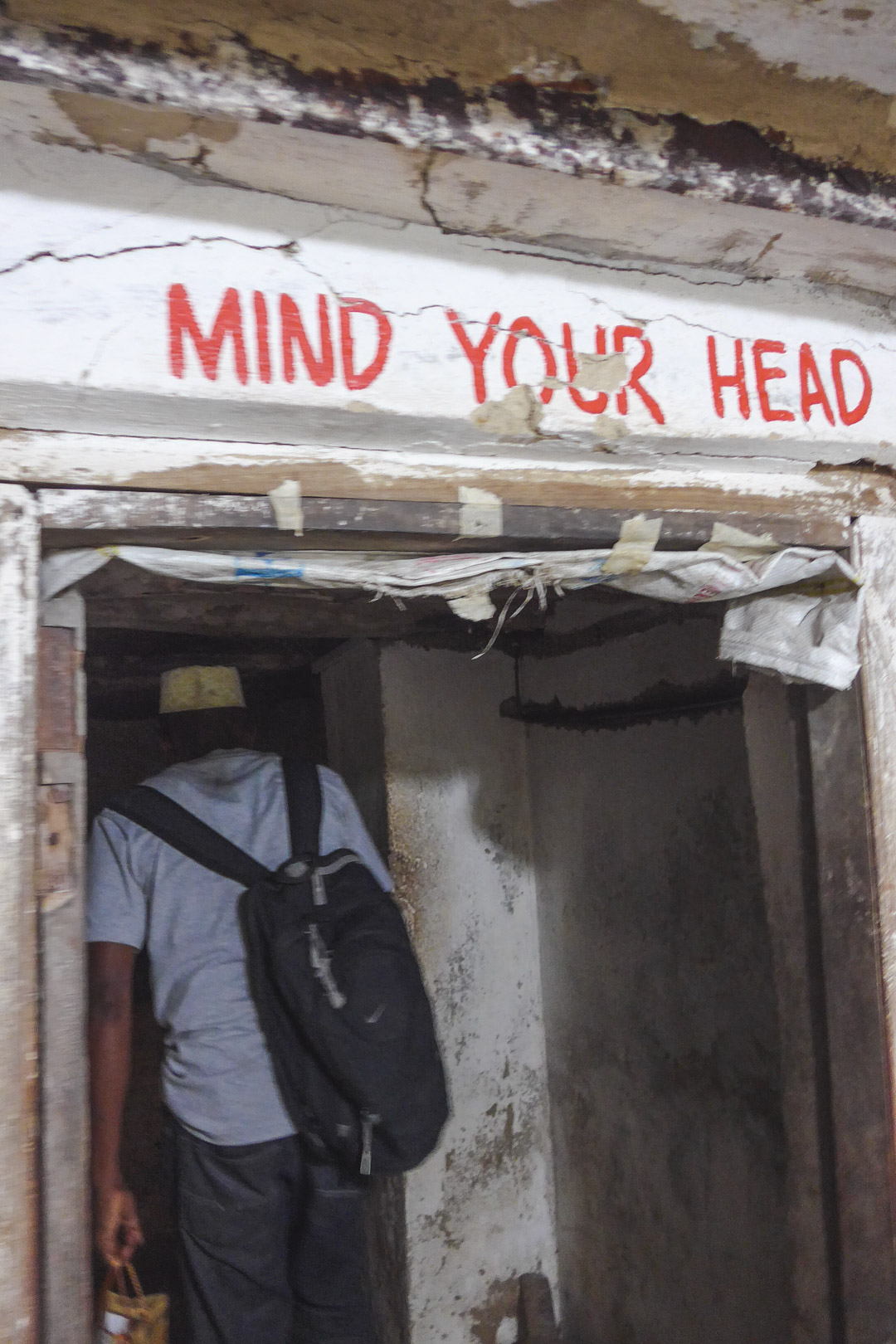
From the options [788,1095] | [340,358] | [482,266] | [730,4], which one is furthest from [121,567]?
[788,1095]

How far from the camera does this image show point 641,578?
1.59 m

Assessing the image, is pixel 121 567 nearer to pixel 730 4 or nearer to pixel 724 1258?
pixel 730 4

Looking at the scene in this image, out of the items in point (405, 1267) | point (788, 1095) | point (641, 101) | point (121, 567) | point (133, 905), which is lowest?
point (405, 1267)

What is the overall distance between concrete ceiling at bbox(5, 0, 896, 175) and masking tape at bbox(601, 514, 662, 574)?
581 mm

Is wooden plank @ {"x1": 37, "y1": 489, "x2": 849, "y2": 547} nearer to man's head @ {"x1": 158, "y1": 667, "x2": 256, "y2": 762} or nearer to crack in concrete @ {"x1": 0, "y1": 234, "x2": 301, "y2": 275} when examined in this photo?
crack in concrete @ {"x1": 0, "y1": 234, "x2": 301, "y2": 275}

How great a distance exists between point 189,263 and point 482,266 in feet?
1.44

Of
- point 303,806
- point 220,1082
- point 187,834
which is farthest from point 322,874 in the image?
point 220,1082

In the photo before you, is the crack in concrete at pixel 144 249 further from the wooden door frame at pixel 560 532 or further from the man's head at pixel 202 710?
the man's head at pixel 202 710

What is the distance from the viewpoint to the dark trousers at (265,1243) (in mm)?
2033

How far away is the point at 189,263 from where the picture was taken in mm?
1234

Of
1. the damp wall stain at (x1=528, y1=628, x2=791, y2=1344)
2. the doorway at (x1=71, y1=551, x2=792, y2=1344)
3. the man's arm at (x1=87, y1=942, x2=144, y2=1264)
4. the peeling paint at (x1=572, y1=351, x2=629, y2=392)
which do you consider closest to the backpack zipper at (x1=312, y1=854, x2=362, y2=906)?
the man's arm at (x1=87, y1=942, x2=144, y2=1264)

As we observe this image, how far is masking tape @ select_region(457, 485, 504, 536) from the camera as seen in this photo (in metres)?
1.39

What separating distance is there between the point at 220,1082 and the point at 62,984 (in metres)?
0.95

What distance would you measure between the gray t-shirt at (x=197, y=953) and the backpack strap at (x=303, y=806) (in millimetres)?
66
